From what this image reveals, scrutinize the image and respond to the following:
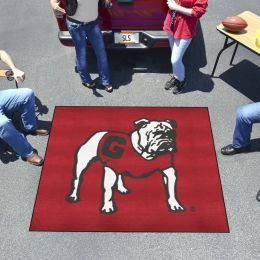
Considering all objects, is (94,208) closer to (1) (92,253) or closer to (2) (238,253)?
(1) (92,253)

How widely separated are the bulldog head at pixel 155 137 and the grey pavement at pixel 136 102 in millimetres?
433

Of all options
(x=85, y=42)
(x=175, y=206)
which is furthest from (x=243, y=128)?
(x=85, y=42)

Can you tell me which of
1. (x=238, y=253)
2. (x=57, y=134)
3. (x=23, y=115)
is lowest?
(x=238, y=253)

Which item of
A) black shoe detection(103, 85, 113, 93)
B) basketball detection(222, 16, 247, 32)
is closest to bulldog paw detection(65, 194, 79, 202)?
black shoe detection(103, 85, 113, 93)

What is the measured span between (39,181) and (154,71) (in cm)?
255

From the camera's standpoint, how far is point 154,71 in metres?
5.57

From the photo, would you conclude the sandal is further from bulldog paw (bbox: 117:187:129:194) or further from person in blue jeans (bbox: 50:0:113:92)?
bulldog paw (bbox: 117:187:129:194)

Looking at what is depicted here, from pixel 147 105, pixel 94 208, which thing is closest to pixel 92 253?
pixel 94 208

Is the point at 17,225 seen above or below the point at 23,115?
below

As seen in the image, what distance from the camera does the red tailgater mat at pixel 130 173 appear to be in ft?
12.5

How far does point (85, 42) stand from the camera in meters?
4.69

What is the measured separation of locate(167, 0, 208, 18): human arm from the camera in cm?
407

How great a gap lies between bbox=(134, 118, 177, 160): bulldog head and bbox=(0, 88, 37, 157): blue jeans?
140 centimetres

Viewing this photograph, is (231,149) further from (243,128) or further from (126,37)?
(126,37)
